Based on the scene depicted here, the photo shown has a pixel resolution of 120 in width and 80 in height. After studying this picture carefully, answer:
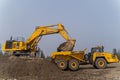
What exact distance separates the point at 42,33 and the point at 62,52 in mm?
4519

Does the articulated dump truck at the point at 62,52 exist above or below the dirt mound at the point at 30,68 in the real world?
above

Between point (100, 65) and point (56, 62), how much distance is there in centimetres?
471

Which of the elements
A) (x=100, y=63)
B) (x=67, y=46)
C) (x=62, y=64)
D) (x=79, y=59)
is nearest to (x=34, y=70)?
(x=62, y=64)

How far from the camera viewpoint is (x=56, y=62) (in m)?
28.6

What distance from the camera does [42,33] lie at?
31.8 meters

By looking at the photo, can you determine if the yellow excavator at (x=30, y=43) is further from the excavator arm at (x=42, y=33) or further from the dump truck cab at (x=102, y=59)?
the dump truck cab at (x=102, y=59)

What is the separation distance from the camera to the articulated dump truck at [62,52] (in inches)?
1120

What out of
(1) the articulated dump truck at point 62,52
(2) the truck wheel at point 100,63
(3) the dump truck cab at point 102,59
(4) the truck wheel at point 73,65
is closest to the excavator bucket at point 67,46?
(1) the articulated dump truck at point 62,52

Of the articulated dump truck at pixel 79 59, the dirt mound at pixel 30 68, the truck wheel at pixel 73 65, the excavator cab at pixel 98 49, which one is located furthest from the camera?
the excavator cab at pixel 98 49

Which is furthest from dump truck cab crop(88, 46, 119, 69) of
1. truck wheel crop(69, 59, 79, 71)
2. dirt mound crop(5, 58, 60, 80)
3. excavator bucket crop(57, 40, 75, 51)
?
dirt mound crop(5, 58, 60, 80)

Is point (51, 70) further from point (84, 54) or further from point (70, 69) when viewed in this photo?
point (84, 54)

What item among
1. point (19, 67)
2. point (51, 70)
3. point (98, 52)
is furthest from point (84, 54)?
point (19, 67)

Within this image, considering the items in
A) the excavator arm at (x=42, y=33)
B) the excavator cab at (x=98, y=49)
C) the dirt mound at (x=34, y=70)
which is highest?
the excavator arm at (x=42, y=33)

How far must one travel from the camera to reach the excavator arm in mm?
30844
